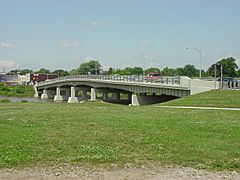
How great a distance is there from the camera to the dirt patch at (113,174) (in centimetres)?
960

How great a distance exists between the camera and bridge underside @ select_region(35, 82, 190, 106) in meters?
57.4

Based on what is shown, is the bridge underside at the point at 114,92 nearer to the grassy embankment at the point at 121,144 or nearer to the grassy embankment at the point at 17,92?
the grassy embankment at the point at 17,92

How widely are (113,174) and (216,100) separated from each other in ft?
105

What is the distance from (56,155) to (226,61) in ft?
323

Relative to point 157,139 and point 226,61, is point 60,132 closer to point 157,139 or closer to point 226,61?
point 157,139

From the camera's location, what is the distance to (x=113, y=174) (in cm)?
988

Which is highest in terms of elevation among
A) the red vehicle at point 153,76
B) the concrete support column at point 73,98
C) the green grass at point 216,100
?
the red vehicle at point 153,76

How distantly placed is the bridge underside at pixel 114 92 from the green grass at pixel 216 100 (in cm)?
741

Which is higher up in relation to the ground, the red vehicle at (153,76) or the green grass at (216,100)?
the red vehicle at (153,76)

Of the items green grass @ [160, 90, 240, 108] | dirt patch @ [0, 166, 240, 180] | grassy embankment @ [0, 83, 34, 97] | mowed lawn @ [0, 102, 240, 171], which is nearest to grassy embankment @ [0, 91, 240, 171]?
mowed lawn @ [0, 102, 240, 171]

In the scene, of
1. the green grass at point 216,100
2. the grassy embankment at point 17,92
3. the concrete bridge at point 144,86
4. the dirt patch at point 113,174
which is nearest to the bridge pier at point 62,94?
the concrete bridge at point 144,86

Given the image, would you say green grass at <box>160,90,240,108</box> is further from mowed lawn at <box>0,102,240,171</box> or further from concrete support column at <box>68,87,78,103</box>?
concrete support column at <box>68,87,78,103</box>

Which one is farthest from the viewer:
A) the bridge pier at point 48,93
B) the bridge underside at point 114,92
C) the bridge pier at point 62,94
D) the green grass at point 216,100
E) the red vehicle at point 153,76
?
the bridge pier at point 48,93

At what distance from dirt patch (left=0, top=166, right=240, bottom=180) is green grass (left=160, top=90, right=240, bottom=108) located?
26280 mm
